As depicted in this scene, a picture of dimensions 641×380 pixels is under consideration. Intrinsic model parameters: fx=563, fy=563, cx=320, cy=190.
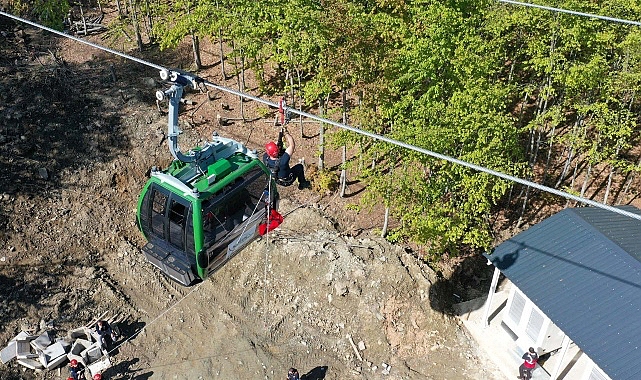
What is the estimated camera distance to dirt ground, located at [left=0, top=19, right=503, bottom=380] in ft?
61.7

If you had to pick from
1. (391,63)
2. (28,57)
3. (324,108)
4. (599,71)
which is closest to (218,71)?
(324,108)

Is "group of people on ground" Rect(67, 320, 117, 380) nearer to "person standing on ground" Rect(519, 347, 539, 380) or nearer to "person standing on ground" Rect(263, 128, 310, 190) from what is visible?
"person standing on ground" Rect(263, 128, 310, 190)

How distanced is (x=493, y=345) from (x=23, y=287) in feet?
55.2

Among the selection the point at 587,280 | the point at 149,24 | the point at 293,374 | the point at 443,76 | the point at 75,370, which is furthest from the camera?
the point at 149,24

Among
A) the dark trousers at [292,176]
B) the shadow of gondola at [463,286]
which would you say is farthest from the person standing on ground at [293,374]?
the dark trousers at [292,176]

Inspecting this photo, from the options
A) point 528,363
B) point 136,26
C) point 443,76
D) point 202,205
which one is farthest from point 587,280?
point 136,26

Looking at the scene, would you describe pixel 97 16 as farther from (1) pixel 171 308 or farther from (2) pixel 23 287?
(1) pixel 171 308

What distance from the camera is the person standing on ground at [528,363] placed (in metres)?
17.4

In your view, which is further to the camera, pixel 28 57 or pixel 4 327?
pixel 28 57

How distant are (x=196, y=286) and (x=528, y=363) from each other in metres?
11.7

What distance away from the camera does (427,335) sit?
19453 mm

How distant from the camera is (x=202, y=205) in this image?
11.7 meters

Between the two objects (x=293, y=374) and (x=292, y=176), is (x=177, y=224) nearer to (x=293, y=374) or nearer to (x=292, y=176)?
(x=292, y=176)

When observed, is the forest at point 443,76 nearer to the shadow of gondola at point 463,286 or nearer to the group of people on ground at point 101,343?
the shadow of gondola at point 463,286
